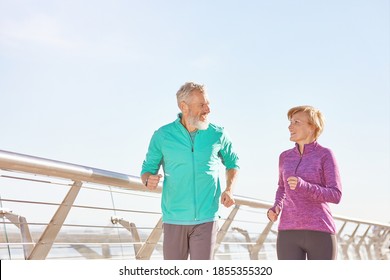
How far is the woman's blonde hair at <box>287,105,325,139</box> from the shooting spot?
12.3ft

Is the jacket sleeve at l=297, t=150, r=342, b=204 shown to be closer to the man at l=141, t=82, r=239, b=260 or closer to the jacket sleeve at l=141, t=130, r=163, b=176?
the man at l=141, t=82, r=239, b=260

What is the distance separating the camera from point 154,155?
3.55m

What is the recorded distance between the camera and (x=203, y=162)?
3.47m

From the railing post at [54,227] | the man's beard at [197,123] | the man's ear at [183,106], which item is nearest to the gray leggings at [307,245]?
the man's beard at [197,123]

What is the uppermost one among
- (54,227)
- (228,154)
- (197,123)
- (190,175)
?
(197,123)

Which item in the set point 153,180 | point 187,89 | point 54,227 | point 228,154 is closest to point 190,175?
point 153,180

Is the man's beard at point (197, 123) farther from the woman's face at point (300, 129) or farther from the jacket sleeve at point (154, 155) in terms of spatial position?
the woman's face at point (300, 129)

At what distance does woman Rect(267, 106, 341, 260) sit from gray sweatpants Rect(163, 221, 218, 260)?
0.52m

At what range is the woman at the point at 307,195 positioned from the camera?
358 centimetres

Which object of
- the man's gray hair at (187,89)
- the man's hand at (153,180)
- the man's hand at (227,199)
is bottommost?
the man's hand at (227,199)

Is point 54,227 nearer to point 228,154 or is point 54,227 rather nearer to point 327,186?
point 228,154

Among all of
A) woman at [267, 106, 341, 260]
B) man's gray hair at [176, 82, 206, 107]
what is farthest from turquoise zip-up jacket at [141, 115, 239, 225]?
woman at [267, 106, 341, 260]

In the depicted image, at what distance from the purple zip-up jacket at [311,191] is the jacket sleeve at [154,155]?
80 cm

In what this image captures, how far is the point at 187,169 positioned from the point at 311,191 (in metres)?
0.72
